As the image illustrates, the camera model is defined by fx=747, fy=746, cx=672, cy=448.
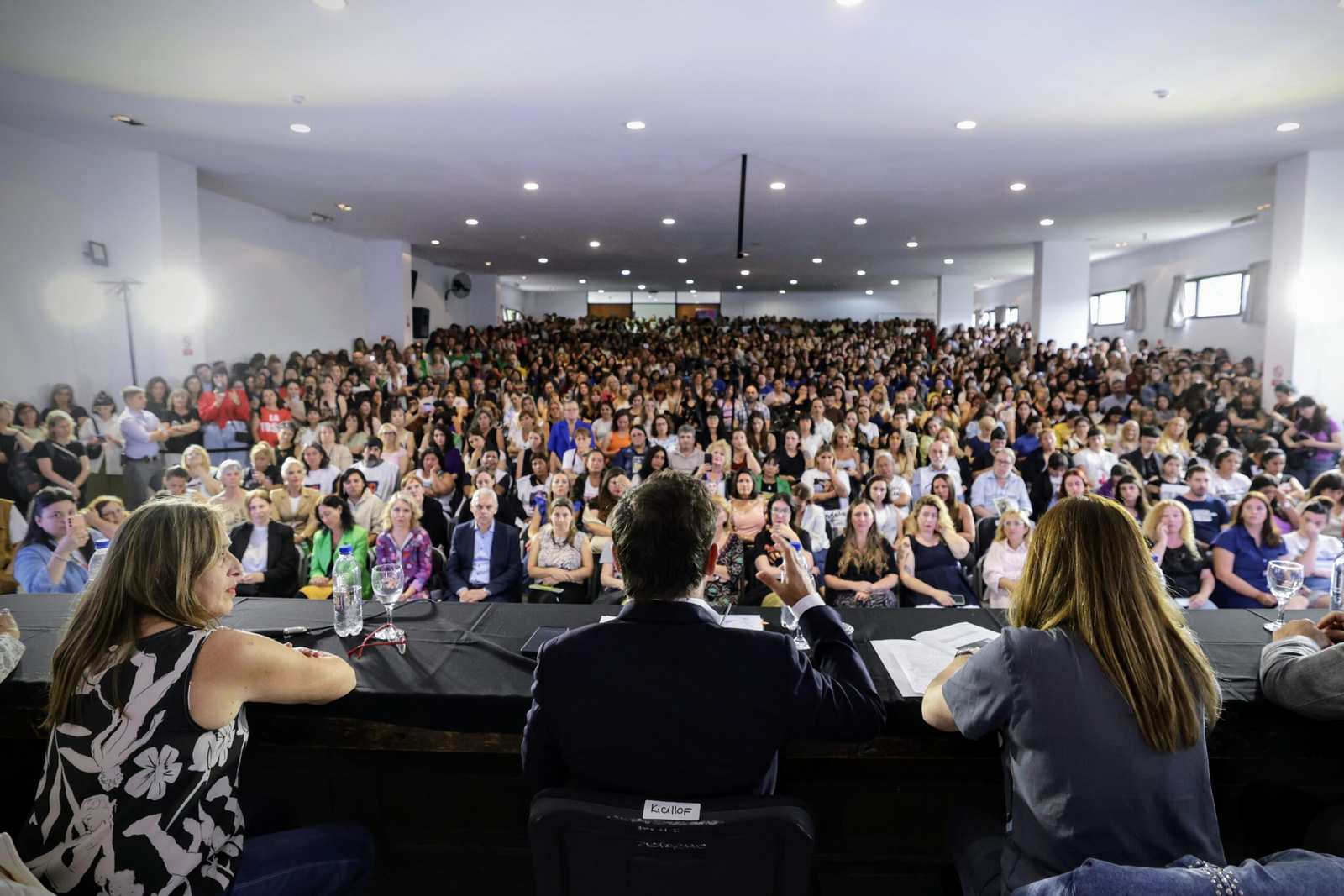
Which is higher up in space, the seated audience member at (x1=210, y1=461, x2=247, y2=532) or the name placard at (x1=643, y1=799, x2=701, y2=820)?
the name placard at (x1=643, y1=799, x2=701, y2=820)

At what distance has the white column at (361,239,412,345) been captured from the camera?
41.9 ft

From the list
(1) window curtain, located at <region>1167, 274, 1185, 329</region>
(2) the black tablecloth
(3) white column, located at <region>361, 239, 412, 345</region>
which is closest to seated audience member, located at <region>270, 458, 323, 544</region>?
(2) the black tablecloth

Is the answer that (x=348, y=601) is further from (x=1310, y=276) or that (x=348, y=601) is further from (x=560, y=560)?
(x=1310, y=276)

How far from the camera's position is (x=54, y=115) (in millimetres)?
5809

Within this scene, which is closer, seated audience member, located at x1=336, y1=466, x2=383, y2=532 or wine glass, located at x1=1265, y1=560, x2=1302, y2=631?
wine glass, located at x1=1265, y1=560, x2=1302, y2=631

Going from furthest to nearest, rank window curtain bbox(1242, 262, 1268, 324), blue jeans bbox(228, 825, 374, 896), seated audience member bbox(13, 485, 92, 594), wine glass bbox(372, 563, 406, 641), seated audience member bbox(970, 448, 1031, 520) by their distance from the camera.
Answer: window curtain bbox(1242, 262, 1268, 324) → seated audience member bbox(970, 448, 1031, 520) → seated audience member bbox(13, 485, 92, 594) → wine glass bbox(372, 563, 406, 641) → blue jeans bbox(228, 825, 374, 896)

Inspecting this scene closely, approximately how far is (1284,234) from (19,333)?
11.4 m

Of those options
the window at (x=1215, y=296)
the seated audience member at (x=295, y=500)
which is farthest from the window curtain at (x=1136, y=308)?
the seated audience member at (x=295, y=500)

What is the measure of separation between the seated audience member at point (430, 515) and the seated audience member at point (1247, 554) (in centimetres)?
445

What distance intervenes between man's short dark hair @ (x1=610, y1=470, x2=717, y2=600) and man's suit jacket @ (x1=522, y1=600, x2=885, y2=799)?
42 millimetres

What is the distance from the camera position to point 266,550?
13.6 feet

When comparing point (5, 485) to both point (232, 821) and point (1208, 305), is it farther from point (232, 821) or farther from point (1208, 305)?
point (1208, 305)

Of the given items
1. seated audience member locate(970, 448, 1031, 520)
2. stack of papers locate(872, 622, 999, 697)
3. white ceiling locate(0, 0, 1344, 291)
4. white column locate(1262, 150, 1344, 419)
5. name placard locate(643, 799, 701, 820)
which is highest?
white ceiling locate(0, 0, 1344, 291)

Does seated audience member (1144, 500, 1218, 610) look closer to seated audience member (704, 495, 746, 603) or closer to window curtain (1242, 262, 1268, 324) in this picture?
seated audience member (704, 495, 746, 603)
